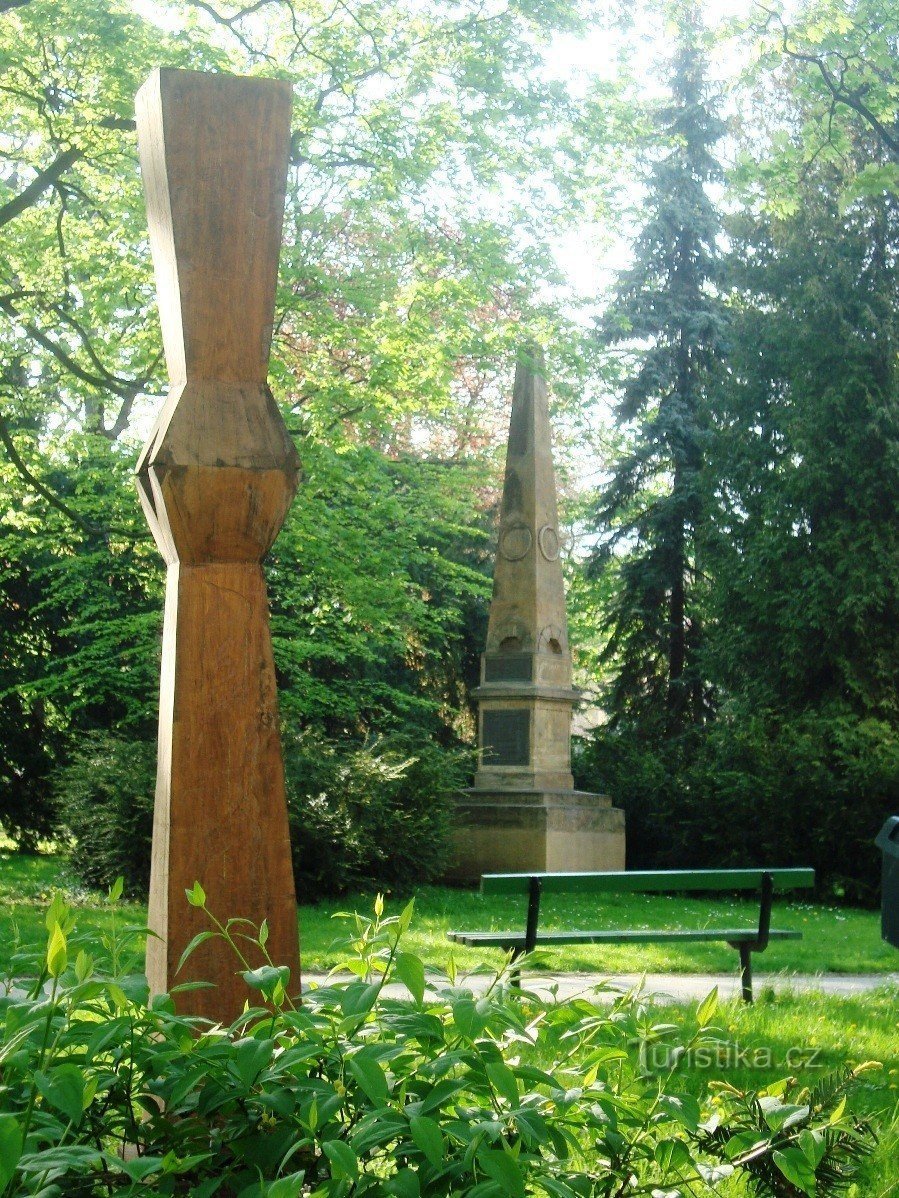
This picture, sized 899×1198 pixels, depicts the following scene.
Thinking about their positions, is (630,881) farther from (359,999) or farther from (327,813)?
(359,999)

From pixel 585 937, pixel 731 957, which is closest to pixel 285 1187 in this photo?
pixel 585 937

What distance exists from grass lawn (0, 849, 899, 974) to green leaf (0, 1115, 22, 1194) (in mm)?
6310

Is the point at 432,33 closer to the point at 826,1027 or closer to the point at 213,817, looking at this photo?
the point at 826,1027

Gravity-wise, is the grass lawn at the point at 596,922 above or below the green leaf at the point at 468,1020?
below

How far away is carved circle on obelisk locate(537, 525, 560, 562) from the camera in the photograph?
18719 mm

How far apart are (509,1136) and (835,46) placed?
11.8m

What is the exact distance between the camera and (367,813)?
15.4 meters

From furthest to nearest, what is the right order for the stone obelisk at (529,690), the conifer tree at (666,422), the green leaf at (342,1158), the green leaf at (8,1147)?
the conifer tree at (666,422), the stone obelisk at (529,690), the green leaf at (342,1158), the green leaf at (8,1147)

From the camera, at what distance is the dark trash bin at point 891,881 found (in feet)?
21.6

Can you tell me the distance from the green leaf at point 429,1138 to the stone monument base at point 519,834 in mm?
15481

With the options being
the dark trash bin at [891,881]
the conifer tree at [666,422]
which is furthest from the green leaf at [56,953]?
the conifer tree at [666,422]

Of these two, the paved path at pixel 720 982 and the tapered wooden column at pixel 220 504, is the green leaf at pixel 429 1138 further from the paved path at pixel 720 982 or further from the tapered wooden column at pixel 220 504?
the paved path at pixel 720 982

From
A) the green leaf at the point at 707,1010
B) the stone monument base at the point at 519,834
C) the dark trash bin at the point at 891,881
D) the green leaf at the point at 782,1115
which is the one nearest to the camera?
the green leaf at the point at 782,1115

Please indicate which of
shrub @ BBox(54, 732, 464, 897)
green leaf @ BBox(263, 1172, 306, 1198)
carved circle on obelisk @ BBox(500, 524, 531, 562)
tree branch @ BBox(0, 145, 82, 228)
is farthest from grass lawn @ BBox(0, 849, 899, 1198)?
tree branch @ BBox(0, 145, 82, 228)
